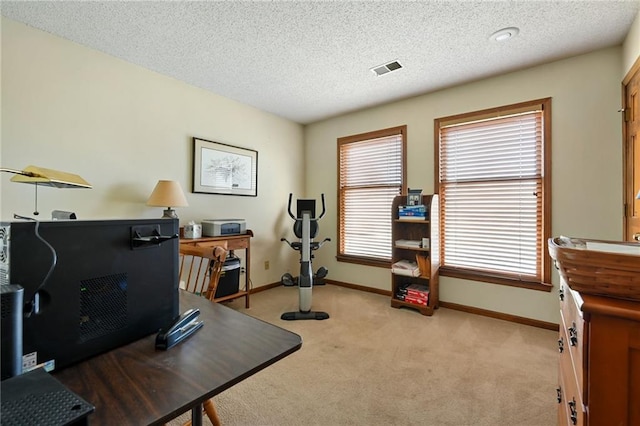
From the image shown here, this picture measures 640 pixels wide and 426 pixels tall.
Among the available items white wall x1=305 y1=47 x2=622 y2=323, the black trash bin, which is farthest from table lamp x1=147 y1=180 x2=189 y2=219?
white wall x1=305 y1=47 x2=622 y2=323

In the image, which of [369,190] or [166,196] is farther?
[369,190]

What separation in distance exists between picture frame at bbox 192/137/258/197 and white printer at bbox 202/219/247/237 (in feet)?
A: 1.41

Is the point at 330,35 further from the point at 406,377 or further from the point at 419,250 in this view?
the point at 406,377

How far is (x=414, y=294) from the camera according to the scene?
3.13 meters

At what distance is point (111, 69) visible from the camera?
256 cm

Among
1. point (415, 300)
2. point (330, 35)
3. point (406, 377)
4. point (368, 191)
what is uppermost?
point (330, 35)

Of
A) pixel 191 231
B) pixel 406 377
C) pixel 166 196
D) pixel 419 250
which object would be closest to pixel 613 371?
pixel 406 377

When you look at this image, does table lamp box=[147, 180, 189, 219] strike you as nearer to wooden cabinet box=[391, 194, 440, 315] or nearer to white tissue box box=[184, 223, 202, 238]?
white tissue box box=[184, 223, 202, 238]

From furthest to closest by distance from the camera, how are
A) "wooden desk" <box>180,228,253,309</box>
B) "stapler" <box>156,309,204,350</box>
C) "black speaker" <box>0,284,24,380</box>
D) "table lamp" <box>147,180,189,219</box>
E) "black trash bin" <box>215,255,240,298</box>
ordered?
"black trash bin" <box>215,255,240,298</box> < "wooden desk" <box>180,228,253,309</box> < "table lamp" <box>147,180,189,219</box> < "stapler" <box>156,309,204,350</box> < "black speaker" <box>0,284,24,380</box>

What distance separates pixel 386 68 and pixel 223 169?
84.8 inches

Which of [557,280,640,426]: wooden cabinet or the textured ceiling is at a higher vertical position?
the textured ceiling

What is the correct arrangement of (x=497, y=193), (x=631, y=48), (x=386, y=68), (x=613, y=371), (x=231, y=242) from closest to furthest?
(x=613, y=371) → (x=631, y=48) → (x=386, y=68) → (x=497, y=193) → (x=231, y=242)

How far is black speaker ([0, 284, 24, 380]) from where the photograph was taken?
518 mm

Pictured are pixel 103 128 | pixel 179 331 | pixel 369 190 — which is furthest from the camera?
pixel 369 190
